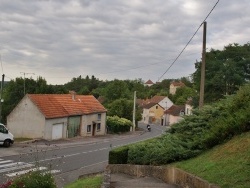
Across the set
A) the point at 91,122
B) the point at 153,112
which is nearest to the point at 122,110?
the point at 91,122

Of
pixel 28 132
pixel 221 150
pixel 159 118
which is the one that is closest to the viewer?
pixel 221 150

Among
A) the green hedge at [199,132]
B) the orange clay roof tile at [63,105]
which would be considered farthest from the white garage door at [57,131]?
the green hedge at [199,132]

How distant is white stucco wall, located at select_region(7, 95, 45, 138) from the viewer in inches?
1504

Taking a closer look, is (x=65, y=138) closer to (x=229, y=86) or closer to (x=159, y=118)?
(x=229, y=86)

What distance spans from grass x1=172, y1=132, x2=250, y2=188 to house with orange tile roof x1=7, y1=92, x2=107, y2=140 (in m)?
29.0

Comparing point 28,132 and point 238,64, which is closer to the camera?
point 28,132

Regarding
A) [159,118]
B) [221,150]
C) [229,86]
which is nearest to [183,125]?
[221,150]

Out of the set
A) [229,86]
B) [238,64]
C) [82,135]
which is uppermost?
[238,64]

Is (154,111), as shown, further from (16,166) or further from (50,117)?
(16,166)

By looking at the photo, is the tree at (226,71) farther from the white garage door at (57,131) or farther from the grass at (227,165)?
the grass at (227,165)

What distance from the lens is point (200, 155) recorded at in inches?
456

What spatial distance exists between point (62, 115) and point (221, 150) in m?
32.0

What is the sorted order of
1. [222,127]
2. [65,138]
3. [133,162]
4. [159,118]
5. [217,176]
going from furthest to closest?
[159,118], [65,138], [133,162], [222,127], [217,176]

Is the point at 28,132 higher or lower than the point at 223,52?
lower
